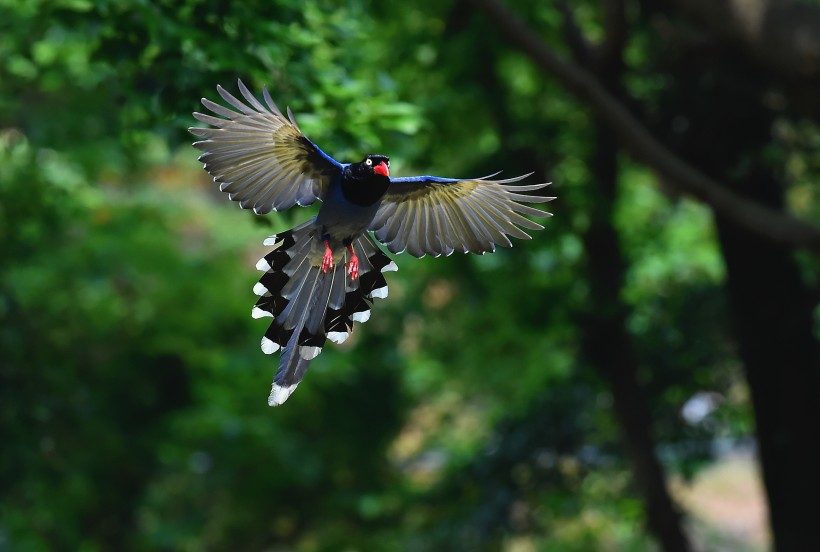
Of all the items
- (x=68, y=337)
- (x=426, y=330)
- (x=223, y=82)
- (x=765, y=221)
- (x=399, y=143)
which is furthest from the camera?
(x=426, y=330)

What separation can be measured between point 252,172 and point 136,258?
8.16 metres

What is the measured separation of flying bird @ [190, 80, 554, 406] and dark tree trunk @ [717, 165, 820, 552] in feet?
18.3

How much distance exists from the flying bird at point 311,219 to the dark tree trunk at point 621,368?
582 cm

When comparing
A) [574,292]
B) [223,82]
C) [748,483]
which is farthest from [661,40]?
[748,483]

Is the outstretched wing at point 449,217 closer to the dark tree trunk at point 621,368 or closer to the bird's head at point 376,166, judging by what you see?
the bird's head at point 376,166

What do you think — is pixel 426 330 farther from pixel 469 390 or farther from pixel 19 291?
pixel 19 291

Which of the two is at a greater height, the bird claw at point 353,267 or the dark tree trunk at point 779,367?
the dark tree trunk at point 779,367

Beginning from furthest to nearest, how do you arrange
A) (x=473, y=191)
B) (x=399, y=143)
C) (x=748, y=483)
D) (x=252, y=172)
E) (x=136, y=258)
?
(x=748, y=483) → (x=136, y=258) → (x=399, y=143) → (x=473, y=191) → (x=252, y=172)

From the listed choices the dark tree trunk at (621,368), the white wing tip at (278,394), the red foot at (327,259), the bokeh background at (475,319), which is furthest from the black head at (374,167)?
the dark tree trunk at (621,368)

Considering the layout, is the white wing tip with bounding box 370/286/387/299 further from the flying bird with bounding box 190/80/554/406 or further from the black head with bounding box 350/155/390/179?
the black head with bounding box 350/155/390/179

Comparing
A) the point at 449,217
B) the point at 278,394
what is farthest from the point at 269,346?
the point at 449,217

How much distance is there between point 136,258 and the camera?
38.4 feet

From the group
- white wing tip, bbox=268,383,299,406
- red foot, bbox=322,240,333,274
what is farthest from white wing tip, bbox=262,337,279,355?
red foot, bbox=322,240,333,274

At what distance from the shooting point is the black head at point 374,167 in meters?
→ 3.61
